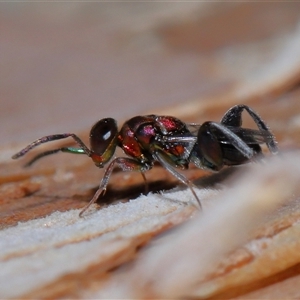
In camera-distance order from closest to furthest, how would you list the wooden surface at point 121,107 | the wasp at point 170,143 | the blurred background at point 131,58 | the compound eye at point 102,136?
the wooden surface at point 121,107 < the wasp at point 170,143 < the compound eye at point 102,136 < the blurred background at point 131,58

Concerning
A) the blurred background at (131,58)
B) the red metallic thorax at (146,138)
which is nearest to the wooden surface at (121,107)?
the blurred background at (131,58)

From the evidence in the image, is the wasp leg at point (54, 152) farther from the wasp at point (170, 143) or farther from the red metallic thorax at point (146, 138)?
the red metallic thorax at point (146, 138)

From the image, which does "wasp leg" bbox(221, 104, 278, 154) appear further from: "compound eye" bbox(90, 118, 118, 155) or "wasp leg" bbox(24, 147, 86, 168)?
"wasp leg" bbox(24, 147, 86, 168)

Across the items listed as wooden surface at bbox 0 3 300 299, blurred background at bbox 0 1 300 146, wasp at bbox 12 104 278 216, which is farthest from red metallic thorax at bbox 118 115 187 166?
blurred background at bbox 0 1 300 146

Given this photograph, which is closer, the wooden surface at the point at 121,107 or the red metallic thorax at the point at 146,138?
the wooden surface at the point at 121,107

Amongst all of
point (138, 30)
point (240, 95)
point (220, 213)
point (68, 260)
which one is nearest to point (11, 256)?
point (68, 260)

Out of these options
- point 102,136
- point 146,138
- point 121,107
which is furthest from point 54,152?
point 121,107

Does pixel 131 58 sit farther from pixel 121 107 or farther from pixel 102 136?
pixel 102 136
